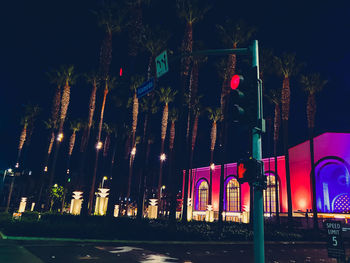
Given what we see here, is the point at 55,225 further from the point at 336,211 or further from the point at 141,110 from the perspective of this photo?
the point at 141,110

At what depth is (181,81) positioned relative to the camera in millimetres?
24656

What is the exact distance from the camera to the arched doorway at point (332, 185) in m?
33.5

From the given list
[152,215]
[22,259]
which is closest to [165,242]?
[22,259]

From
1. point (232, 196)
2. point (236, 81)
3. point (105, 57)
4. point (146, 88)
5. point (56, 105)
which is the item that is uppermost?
point (105, 57)

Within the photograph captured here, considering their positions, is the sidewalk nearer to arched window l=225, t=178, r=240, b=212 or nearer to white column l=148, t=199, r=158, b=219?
white column l=148, t=199, r=158, b=219

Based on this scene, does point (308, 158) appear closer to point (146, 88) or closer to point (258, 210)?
point (146, 88)

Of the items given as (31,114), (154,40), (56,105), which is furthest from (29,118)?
(154,40)

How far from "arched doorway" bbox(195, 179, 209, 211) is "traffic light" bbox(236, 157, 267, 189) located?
46312mm

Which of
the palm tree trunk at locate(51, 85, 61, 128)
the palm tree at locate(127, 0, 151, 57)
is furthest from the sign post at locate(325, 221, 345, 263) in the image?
the palm tree trunk at locate(51, 85, 61, 128)

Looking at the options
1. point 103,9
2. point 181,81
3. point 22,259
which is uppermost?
point 103,9

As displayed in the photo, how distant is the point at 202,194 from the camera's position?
5131 cm

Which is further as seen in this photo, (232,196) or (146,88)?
(232,196)

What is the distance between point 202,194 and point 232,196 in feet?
24.7

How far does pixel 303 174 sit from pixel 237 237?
73.9 feet
